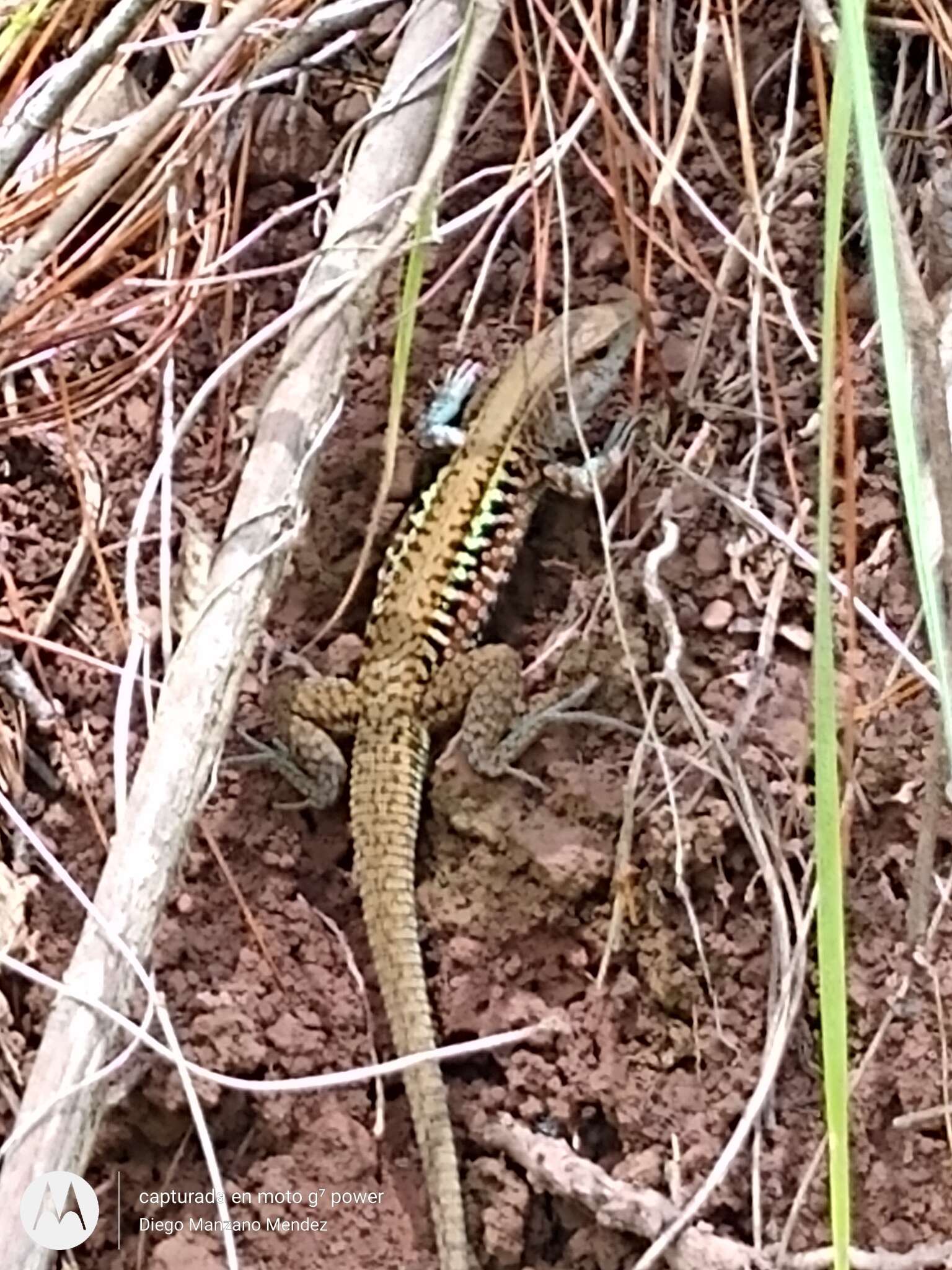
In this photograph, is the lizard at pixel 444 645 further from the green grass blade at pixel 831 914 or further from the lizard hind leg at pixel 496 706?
the green grass blade at pixel 831 914

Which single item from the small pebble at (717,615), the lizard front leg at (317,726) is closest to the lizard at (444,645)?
the lizard front leg at (317,726)

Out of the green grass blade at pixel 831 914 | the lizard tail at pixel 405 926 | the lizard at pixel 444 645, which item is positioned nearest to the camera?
the green grass blade at pixel 831 914

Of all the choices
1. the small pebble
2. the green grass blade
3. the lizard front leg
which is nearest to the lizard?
the lizard front leg

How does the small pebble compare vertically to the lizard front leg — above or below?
above

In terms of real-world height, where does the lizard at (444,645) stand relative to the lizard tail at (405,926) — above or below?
above

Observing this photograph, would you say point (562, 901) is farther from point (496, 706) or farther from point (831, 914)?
point (831, 914)

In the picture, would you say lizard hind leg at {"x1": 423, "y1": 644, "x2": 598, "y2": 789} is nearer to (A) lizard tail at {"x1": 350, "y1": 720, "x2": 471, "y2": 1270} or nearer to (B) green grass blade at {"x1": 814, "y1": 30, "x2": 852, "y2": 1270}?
(A) lizard tail at {"x1": 350, "y1": 720, "x2": 471, "y2": 1270}

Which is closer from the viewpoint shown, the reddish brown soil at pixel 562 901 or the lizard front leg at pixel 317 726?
the reddish brown soil at pixel 562 901

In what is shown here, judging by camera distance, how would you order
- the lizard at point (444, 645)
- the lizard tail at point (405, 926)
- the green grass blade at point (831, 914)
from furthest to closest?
1. the lizard at point (444, 645)
2. the lizard tail at point (405, 926)
3. the green grass blade at point (831, 914)

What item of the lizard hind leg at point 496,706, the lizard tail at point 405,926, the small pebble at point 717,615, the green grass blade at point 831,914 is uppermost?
the green grass blade at point 831,914
